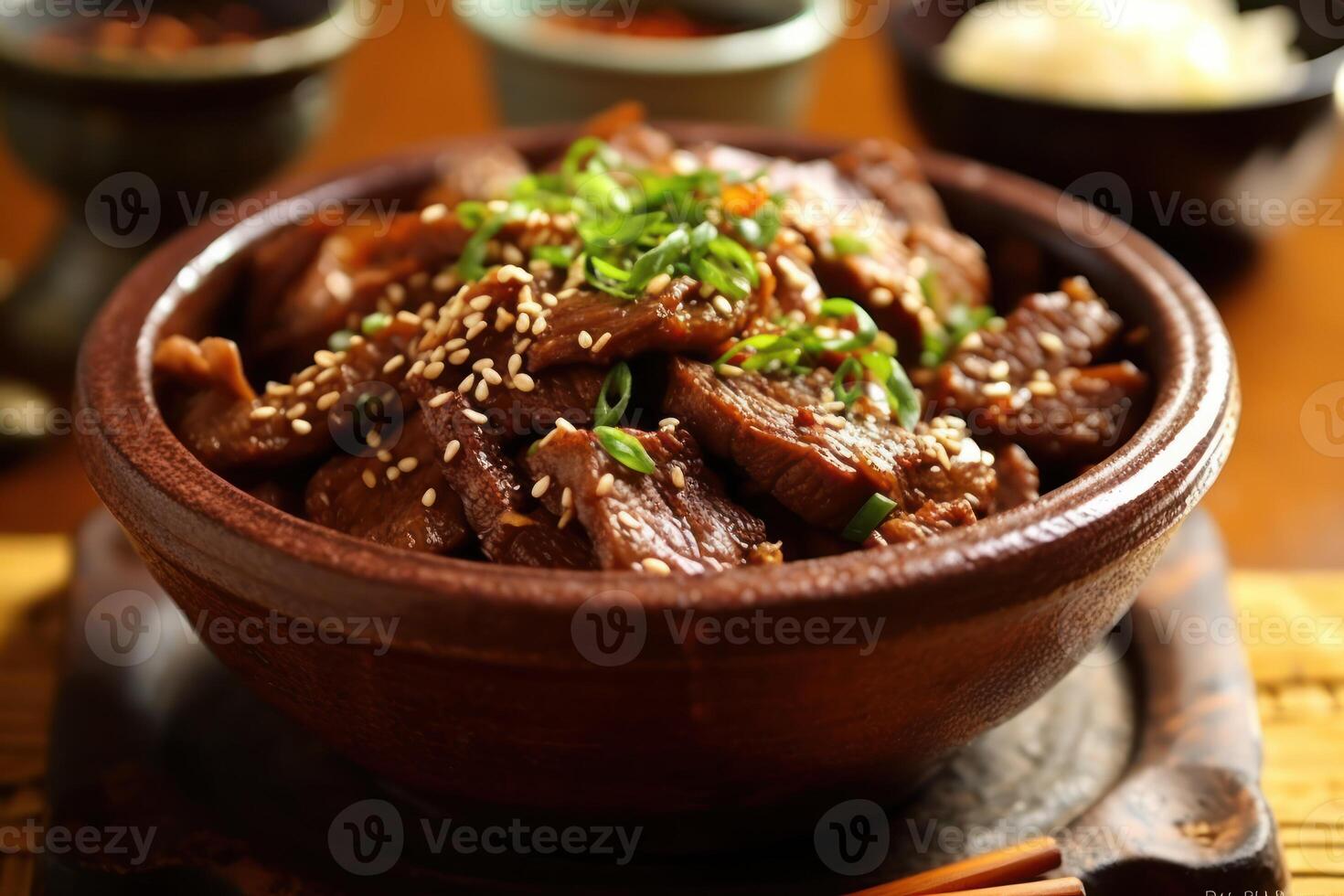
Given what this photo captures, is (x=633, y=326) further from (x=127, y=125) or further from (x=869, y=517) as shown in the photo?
(x=127, y=125)

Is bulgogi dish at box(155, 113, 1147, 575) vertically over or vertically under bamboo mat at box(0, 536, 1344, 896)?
over

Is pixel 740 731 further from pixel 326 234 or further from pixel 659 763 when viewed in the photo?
pixel 326 234

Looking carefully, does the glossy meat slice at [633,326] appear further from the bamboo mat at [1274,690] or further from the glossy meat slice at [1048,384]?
the bamboo mat at [1274,690]

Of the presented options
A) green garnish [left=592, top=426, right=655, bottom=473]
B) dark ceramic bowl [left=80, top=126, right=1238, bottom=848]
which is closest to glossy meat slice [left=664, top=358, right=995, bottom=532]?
green garnish [left=592, top=426, right=655, bottom=473]

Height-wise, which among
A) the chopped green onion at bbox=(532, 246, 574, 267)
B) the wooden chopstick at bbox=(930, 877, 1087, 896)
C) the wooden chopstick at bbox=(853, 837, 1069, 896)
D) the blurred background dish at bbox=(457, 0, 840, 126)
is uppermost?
the chopped green onion at bbox=(532, 246, 574, 267)

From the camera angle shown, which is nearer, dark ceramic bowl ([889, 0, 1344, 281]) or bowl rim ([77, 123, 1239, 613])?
bowl rim ([77, 123, 1239, 613])

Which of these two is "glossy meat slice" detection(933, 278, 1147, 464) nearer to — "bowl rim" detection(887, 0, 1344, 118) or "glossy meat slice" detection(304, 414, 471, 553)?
"glossy meat slice" detection(304, 414, 471, 553)
